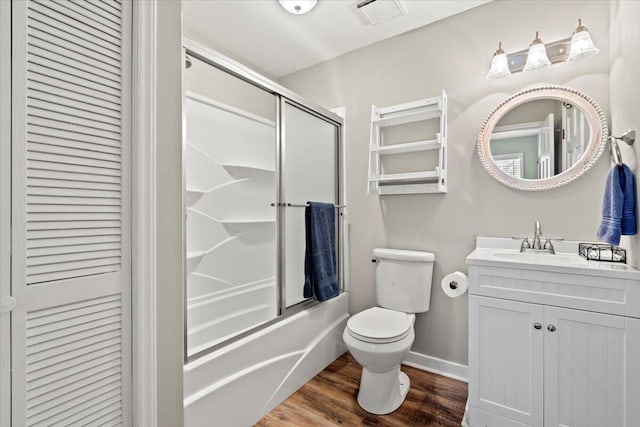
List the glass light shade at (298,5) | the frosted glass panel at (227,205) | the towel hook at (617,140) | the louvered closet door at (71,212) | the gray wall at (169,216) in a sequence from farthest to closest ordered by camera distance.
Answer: the frosted glass panel at (227,205), the glass light shade at (298,5), the towel hook at (617,140), the gray wall at (169,216), the louvered closet door at (71,212)

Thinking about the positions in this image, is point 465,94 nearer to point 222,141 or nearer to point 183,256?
point 222,141

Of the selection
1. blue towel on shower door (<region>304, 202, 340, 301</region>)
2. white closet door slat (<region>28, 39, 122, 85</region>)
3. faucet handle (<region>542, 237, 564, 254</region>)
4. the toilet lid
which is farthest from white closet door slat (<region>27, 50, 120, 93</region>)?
faucet handle (<region>542, 237, 564, 254</region>)

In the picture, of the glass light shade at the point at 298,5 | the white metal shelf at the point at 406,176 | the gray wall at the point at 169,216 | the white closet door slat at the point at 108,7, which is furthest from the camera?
the white metal shelf at the point at 406,176

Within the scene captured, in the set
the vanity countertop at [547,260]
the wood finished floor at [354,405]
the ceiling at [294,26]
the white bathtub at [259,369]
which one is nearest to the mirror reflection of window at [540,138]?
the vanity countertop at [547,260]

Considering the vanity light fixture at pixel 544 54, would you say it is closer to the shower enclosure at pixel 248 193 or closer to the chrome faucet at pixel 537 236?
the chrome faucet at pixel 537 236

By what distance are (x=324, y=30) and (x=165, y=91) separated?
1586 millimetres

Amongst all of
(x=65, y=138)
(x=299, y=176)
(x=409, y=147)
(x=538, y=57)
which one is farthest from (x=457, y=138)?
(x=65, y=138)

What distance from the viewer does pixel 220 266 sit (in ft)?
7.82

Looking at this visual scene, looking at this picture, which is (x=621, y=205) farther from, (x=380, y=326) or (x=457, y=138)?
(x=380, y=326)

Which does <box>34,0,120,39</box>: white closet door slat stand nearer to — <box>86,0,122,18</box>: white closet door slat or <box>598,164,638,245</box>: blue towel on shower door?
<box>86,0,122,18</box>: white closet door slat

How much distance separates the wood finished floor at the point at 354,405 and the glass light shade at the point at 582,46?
204cm

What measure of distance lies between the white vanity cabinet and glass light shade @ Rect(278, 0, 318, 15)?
6.05 feet

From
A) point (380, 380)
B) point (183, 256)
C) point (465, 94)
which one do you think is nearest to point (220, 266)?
point (183, 256)

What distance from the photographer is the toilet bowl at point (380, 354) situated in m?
1.68
